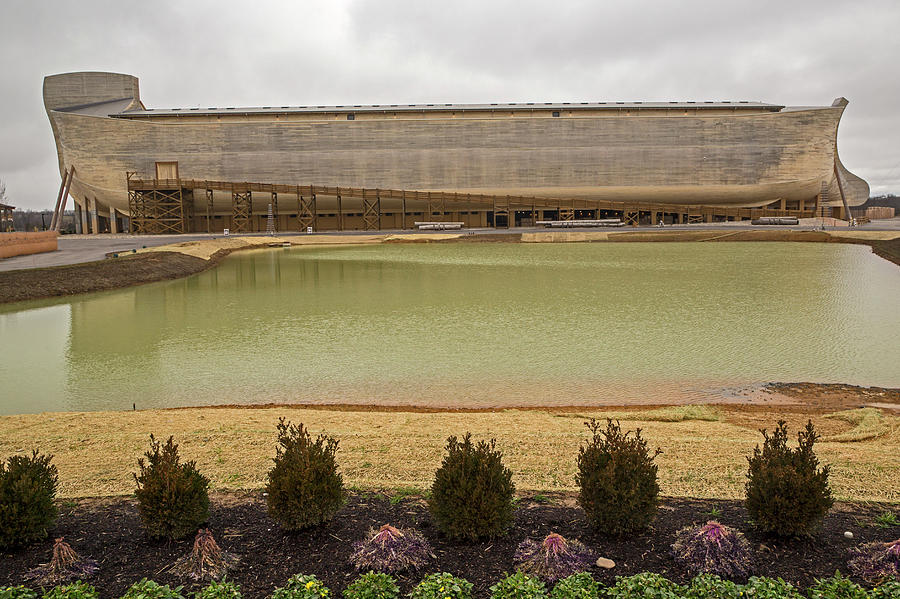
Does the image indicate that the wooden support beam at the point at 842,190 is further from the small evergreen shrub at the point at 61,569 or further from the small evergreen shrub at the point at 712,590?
the small evergreen shrub at the point at 61,569

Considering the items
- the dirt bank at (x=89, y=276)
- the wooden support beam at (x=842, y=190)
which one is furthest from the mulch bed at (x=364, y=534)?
the wooden support beam at (x=842, y=190)

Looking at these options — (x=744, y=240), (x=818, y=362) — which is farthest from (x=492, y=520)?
(x=744, y=240)

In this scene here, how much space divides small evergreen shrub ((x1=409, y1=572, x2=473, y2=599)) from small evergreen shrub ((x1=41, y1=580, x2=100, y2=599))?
6.81ft

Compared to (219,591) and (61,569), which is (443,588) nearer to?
(219,591)

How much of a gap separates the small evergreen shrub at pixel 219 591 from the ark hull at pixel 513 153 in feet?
214

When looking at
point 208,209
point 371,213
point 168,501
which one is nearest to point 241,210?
point 208,209

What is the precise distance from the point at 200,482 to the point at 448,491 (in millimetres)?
1936

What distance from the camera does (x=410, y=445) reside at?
7.17 m

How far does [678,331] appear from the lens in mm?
15688

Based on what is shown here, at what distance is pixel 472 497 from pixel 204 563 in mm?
1923

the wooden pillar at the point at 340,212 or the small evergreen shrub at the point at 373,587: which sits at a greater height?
the wooden pillar at the point at 340,212

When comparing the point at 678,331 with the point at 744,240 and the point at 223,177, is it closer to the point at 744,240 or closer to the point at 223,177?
the point at 744,240

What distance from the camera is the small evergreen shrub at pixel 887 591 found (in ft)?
12.8

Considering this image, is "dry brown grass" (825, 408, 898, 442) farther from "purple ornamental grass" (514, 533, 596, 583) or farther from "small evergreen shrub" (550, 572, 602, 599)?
"small evergreen shrub" (550, 572, 602, 599)
